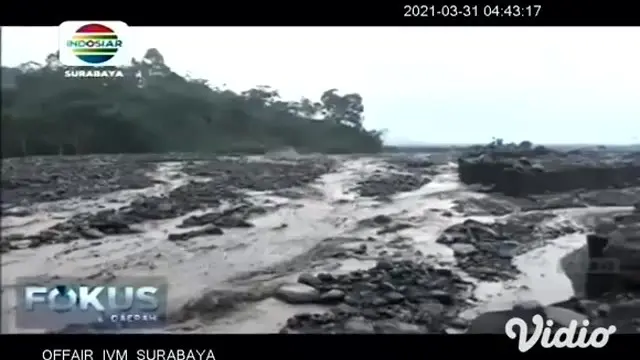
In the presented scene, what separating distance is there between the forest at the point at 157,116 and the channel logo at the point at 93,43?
1.2 inches

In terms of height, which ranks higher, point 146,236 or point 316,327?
point 146,236

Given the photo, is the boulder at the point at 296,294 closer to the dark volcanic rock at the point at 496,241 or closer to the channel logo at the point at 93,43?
the dark volcanic rock at the point at 496,241

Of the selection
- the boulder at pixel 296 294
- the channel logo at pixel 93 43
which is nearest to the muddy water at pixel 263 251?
the boulder at pixel 296 294

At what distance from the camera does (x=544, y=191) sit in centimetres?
160

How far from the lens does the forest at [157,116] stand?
155 centimetres

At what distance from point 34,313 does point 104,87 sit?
1.58ft

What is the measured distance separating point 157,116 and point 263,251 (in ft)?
1.19

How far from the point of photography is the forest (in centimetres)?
155

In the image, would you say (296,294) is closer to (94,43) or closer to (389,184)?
(389,184)

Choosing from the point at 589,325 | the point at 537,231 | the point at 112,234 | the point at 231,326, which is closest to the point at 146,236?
the point at 112,234

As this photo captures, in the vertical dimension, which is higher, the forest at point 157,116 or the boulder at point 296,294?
the forest at point 157,116

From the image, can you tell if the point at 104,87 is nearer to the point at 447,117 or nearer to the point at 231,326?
the point at 231,326
